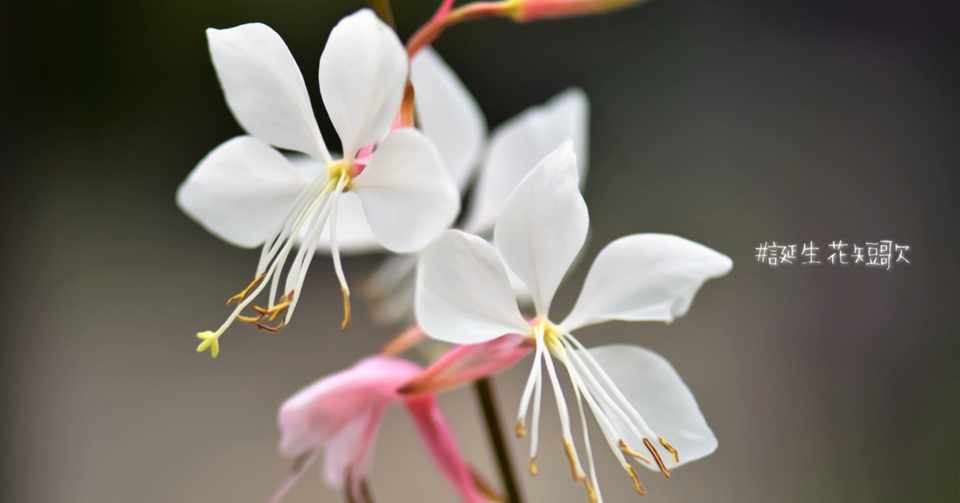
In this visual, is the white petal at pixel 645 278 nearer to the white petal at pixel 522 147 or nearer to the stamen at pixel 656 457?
the stamen at pixel 656 457

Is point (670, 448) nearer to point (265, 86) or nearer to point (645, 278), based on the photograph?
point (645, 278)

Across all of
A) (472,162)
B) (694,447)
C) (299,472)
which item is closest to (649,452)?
(694,447)

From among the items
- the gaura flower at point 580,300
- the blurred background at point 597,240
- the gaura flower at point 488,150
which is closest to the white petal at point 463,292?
the gaura flower at point 580,300

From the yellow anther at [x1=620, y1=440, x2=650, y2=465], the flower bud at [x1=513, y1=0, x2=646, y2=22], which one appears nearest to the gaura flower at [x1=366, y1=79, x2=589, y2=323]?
the flower bud at [x1=513, y1=0, x2=646, y2=22]

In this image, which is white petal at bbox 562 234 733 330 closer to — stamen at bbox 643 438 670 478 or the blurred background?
stamen at bbox 643 438 670 478

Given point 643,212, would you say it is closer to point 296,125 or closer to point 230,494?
point 230,494
